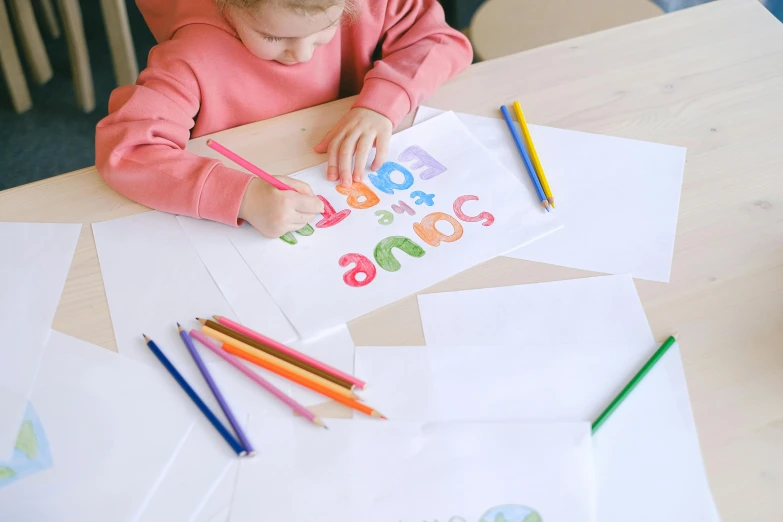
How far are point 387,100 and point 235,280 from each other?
1.00 feet

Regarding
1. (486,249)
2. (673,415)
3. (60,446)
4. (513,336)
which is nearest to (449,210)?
(486,249)

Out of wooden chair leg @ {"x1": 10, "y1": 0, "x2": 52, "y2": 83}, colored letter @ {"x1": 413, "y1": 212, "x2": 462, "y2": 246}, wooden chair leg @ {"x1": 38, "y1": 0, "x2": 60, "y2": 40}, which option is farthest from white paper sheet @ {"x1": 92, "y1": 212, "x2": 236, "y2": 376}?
wooden chair leg @ {"x1": 38, "y1": 0, "x2": 60, "y2": 40}

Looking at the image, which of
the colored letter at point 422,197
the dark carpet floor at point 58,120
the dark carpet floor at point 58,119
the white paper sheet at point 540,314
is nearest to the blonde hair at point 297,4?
the colored letter at point 422,197

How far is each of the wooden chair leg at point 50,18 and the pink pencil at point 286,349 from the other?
5.58 ft

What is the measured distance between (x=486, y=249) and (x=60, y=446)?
423mm

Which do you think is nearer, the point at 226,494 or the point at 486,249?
the point at 226,494

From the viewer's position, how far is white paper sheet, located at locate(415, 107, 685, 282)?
0.69 m

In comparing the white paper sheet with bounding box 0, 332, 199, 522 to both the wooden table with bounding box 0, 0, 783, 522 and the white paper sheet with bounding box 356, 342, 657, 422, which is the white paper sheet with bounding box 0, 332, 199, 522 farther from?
the white paper sheet with bounding box 356, 342, 657, 422

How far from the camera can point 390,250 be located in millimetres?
694

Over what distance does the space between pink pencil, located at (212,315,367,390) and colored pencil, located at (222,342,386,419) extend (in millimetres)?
16

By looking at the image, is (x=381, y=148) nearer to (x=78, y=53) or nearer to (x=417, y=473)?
(x=417, y=473)

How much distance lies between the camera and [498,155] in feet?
2.61

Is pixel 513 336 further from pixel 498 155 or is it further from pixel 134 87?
pixel 134 87

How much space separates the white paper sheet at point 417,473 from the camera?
0.52m
